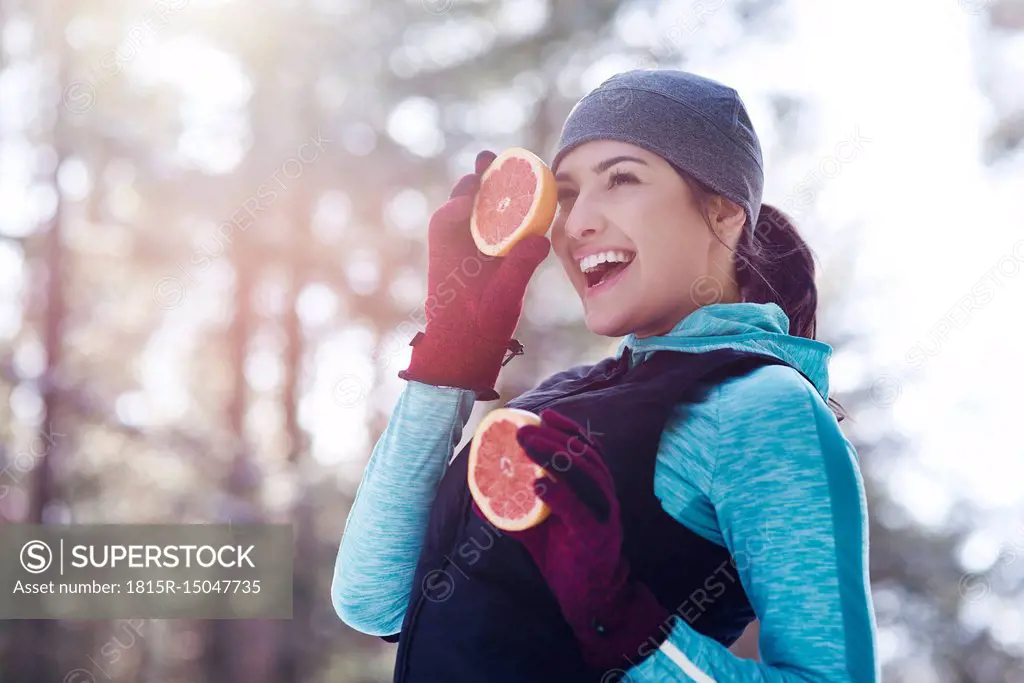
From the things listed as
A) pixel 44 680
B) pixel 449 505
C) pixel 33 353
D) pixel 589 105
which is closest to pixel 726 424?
pixel 449 505

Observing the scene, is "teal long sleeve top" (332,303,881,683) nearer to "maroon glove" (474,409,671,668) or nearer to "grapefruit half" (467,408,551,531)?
"maroon glove" (474,409,671,668)

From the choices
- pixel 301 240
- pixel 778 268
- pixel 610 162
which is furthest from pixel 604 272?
pixel 301 240

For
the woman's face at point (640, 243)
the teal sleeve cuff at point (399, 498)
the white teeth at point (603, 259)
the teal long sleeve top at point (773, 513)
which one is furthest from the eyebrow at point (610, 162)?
the teal sleeve cuff at point (399, 498)

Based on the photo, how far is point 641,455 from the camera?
34.5 inches

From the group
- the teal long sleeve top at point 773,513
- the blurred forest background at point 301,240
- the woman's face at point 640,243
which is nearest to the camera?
the teal long sleeve top at point 773,513

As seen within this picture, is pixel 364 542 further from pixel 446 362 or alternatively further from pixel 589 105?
pixel 589 105

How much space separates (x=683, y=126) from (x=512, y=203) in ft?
0.77

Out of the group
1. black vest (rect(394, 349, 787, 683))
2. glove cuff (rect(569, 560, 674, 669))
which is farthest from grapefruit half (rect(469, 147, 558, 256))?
glove cuff (rect(569, 560, 674, 669))

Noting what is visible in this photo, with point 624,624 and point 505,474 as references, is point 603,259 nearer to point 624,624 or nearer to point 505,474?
point 505,474

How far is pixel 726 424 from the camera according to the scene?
835 mm

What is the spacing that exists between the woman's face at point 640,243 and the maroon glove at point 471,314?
2.9 inches

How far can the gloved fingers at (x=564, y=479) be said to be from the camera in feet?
2.55

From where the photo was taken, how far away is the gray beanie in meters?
1.04

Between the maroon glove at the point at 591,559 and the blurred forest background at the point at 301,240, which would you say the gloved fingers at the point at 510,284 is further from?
the blurred forest background at the point at 301,240
